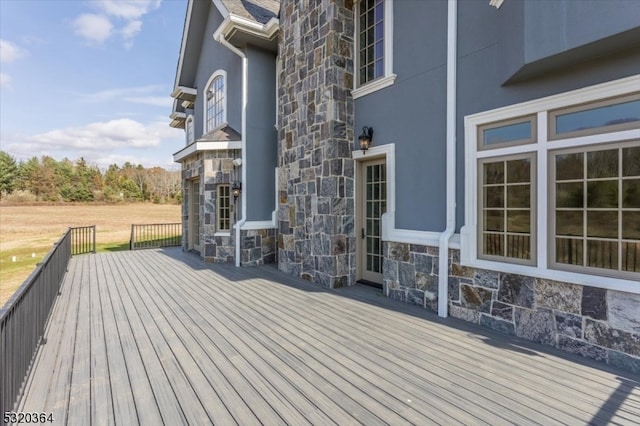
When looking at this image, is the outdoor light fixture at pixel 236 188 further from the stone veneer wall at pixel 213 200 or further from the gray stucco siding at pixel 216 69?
the gray stucco siding at pixel 216 69

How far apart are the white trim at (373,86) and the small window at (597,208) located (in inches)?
109

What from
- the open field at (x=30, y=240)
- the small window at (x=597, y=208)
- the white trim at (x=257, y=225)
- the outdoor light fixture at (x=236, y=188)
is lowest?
the open field at (x=30, y=240)

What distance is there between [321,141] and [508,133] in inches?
126

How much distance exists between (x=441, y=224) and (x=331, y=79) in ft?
11.1

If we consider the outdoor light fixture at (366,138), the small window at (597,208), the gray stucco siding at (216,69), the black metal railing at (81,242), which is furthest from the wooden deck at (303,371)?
the black metal railing at (81,242)

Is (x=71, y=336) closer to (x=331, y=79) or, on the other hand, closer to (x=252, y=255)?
(x=252, y=255)

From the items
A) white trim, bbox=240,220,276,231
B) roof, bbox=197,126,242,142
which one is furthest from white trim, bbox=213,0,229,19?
white trim, bbox=240,220,276,231

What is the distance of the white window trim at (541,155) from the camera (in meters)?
2.95

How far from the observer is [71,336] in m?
3.71

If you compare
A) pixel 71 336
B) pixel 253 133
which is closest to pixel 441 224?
pixel 71 336

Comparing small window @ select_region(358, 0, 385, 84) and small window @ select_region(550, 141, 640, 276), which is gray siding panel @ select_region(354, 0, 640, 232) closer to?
small window @ select_region(358, 0, 385, 84)

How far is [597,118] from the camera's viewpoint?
10.2 feet

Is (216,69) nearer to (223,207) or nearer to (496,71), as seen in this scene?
(223,207)

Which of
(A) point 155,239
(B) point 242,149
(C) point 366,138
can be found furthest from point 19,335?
(A) point 155,239
